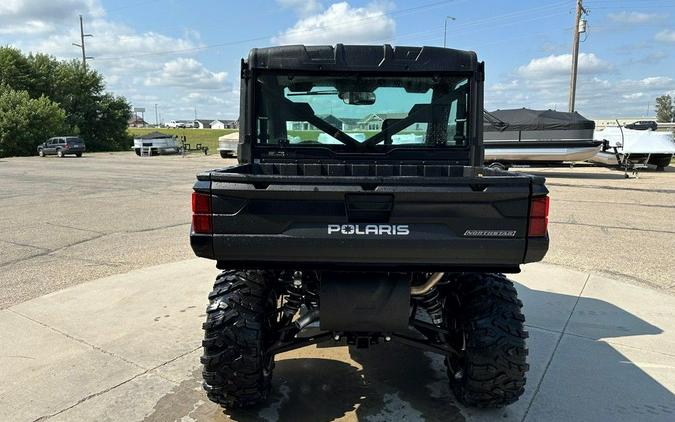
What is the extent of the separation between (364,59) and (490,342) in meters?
2.12

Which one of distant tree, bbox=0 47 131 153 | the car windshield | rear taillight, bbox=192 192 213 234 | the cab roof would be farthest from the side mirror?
distant tree, bbox=0 47 131 153

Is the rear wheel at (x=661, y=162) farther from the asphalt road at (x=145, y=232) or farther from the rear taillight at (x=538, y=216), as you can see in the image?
the rear taillight at (x=538, y=216)

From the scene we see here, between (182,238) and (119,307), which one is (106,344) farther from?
(182,238)

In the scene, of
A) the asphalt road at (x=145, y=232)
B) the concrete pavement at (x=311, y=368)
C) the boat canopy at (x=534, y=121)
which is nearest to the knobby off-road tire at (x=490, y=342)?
the concrete pavement at (x=311, y=368)

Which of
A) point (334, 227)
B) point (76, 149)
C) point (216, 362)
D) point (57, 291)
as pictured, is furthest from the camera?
point (76, 149)

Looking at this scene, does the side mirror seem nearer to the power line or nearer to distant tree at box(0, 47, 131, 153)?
the power line

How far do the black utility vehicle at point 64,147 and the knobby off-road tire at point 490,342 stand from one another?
4060 cm

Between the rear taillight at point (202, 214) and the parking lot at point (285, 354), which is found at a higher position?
the rear taillight at point (202, 214)

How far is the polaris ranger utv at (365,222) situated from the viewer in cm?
239

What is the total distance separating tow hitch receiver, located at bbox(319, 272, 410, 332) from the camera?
2.56m

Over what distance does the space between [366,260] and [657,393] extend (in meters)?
2.29

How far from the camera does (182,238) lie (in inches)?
310

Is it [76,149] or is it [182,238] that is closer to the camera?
[182,238]

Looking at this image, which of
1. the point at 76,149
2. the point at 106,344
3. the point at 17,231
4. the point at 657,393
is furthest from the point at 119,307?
the point at 76,149
